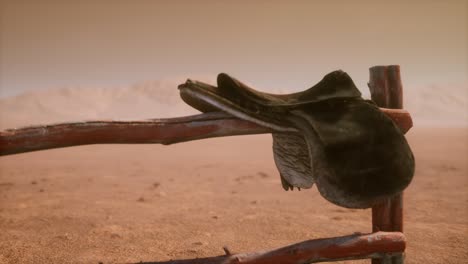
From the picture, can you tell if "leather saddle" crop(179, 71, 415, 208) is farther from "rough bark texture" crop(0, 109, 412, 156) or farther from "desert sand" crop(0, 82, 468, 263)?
"desert sand" crop(0, 82, 468, 263)

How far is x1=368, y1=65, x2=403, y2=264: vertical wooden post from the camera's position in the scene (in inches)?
83.6

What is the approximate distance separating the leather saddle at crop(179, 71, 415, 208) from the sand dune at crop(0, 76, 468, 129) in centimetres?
6837

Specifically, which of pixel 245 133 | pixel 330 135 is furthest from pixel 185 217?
pixel 330 135

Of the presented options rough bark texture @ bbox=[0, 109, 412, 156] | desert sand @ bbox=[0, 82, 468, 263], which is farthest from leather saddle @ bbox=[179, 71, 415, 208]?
desert sand @ bbox=[0, 82, 468, 263]

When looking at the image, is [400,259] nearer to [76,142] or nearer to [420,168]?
[76,142]

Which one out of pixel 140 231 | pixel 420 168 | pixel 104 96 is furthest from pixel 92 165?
pixel 104 96

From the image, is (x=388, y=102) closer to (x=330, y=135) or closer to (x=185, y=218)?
(x=330, y=135)

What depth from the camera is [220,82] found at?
1.73 m

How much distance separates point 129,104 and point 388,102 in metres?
91.7

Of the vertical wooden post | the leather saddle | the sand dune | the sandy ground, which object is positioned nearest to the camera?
the leather saddle

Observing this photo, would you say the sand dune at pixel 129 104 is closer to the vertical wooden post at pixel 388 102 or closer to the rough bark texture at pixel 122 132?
the vertical wooden post at pixel 388 102

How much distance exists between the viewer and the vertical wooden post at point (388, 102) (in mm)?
2123

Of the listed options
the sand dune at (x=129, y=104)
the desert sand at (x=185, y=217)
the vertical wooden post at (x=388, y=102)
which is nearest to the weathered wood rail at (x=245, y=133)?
the vertical wooden post at (x=388, y=102)

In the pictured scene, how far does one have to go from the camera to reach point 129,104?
88250 mm
